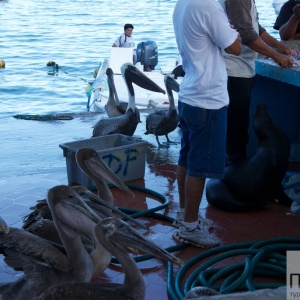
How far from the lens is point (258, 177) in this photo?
5027mm

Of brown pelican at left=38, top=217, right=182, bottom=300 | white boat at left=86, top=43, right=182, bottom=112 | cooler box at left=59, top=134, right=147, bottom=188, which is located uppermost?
brown pelican at left=38, top=217, right=182, bottom=300

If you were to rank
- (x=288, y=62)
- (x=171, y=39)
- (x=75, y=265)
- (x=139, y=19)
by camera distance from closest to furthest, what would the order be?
(x=75, y=265)
(x=288, y=62)
(x=171, y=39)
(x=139, y=19)

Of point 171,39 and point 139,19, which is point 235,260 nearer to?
point 171,39

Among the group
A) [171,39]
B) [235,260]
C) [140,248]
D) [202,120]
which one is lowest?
[171,39]

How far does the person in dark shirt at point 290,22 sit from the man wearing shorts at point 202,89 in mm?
1949

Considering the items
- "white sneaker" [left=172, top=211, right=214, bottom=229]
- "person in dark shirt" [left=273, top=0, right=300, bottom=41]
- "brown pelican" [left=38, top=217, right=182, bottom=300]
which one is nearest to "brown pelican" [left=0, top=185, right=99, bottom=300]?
"brown pelican" [left=38, top=217, right=182, bottom=300]

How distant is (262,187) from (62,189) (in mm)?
2061

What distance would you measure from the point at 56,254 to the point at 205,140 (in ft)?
4.39

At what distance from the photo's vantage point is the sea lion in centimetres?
504

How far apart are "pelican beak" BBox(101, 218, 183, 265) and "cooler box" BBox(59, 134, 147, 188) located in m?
2.35

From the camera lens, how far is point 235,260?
4.29 metres

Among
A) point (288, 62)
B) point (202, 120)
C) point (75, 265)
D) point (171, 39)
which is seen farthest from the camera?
point (171, 39)

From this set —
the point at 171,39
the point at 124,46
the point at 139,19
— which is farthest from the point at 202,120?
the point at 139,19

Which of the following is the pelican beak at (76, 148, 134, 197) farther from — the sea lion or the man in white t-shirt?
the man in white t-shirt
